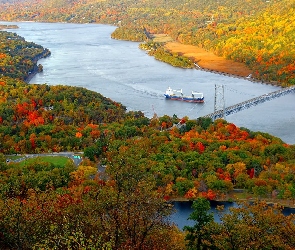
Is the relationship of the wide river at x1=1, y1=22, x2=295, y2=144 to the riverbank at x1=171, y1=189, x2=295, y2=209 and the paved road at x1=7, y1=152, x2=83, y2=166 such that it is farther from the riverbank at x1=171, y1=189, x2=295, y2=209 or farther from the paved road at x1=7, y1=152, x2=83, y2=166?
the paved road at x1=7, y1=152, x2=83, y2=166

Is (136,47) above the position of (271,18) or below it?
below

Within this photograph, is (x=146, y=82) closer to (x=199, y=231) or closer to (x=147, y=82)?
(x=147, y=82)

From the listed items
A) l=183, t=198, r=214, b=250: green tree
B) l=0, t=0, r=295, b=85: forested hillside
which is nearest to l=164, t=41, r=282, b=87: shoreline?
l=0, t=0, r=295, b=85: forested hillside

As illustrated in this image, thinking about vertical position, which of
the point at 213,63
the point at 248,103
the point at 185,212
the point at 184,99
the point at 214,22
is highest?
the point at 214,22

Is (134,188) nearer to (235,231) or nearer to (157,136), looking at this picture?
(235,231)

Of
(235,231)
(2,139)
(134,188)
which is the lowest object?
(2,139)

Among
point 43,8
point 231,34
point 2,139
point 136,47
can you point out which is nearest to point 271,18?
point 231,34

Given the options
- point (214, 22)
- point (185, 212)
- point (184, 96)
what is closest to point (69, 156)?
point (185, 212)
